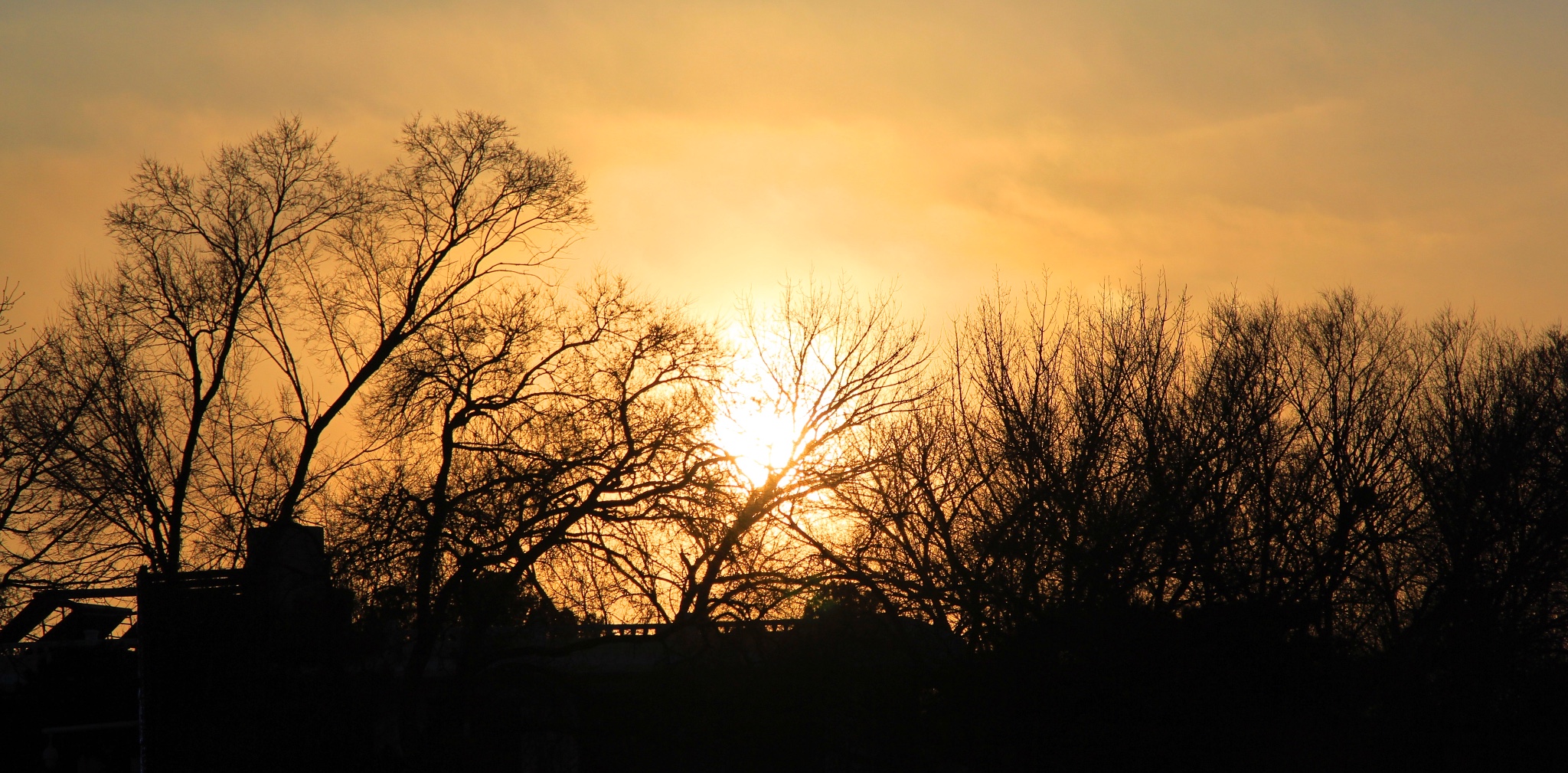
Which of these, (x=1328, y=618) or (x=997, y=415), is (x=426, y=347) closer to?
(x=997, y=415)

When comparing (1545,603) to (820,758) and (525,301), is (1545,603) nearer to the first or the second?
(820,758)

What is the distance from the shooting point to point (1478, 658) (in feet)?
74.9

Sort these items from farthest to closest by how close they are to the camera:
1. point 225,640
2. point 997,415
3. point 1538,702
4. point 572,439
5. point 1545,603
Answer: point 1545,603 → point 1538,702 → point 997,415 → point 572,439 → point 225,640

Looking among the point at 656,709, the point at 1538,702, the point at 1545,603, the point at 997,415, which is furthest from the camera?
the point at 1545,603

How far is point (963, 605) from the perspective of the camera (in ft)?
58.6

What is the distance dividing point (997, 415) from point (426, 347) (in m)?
9.24

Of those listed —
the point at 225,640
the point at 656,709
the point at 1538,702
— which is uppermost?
the point at 225,640

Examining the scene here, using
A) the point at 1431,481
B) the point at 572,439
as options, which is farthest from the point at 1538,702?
the point at 572,439

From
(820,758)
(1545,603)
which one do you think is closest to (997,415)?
(820,758)

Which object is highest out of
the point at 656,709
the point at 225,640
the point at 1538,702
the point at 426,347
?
the point at 426,347

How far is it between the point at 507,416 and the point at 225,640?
4.57m

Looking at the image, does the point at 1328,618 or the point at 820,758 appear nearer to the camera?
the point at 820,758

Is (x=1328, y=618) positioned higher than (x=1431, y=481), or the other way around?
(x=1431, y=481)

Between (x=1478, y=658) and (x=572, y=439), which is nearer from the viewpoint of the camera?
(x=572, y=439)
